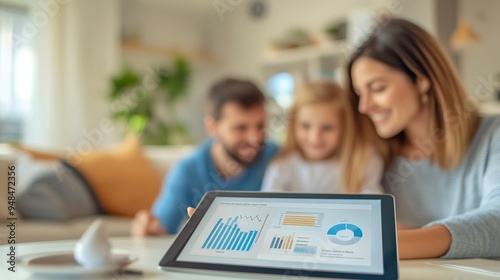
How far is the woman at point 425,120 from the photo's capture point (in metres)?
1.06

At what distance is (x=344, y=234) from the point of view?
63cm

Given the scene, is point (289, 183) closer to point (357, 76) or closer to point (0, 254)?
point (357, 76)

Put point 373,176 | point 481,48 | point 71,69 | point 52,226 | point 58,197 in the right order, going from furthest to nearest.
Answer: point 71,69, point 481,48, point 58,197, point 52,226, point 373,176

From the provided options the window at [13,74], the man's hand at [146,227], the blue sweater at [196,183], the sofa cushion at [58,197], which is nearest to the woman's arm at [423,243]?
the man's hand at [146,227]

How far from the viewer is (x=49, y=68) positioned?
3.64 meters

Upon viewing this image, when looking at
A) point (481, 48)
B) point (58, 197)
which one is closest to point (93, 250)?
point (58, 197)

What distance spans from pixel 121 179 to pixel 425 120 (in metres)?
1.75

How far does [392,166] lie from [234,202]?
0.61 m

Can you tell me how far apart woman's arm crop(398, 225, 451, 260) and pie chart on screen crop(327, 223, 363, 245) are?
0.44 feet

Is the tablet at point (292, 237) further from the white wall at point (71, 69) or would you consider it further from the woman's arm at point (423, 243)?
the white wall at point (71, 69)

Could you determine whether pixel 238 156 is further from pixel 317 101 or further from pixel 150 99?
pixel 150 99

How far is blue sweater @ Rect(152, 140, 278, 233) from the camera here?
1.48 metres

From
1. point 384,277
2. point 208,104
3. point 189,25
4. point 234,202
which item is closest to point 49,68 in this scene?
point 189,25

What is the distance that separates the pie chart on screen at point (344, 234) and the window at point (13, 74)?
10.9ft
